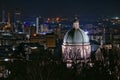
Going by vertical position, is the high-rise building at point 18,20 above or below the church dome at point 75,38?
above

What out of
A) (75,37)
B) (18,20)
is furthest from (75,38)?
(18,20)

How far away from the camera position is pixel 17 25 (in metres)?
148

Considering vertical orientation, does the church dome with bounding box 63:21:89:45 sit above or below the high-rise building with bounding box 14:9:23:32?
below

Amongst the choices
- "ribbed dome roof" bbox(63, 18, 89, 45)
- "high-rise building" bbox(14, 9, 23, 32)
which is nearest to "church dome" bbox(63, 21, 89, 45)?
"ribbed dome roof" bbox(63, 18, 89, 45)

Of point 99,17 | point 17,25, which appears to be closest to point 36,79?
point 17,25

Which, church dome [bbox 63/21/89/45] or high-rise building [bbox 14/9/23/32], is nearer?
church dome [bbox 63/21/89/45]

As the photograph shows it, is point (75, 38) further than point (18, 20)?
No

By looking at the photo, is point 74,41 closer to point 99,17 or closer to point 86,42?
point 86,42

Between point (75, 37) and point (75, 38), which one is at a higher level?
point (75, 37)

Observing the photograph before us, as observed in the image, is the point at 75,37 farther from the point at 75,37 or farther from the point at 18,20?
the point at 18,20

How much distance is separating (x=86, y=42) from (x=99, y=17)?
139 m

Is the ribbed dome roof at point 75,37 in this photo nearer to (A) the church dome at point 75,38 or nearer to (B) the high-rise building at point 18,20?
(A) the church dome at point 75,38

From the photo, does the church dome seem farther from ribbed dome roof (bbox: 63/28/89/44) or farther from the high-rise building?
the high-rise building

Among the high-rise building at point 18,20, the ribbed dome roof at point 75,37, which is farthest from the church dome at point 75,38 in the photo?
the high-rise building at point 18,20
